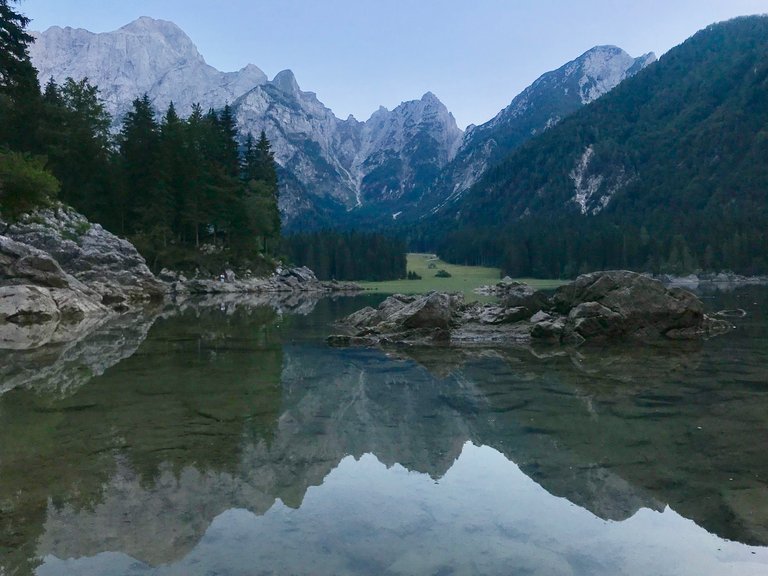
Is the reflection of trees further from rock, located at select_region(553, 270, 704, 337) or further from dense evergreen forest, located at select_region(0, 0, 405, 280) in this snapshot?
dense evergreen forest, located at select_region(0, 0, 405, 280)

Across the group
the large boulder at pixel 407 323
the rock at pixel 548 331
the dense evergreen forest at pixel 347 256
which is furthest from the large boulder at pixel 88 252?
the dense evergreen forest at pixel 347 256

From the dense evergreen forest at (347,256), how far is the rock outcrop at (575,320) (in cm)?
10994

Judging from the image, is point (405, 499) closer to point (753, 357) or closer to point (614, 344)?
point (753, 357)

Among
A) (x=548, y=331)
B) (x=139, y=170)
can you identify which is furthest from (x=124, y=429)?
(x=139, y=170)

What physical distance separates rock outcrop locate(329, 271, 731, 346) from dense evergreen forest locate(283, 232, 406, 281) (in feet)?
361

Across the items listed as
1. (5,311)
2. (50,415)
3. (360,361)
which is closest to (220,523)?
(50,415)

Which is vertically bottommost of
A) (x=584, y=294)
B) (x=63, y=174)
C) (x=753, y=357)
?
(x=753, y=357)

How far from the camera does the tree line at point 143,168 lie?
64.4 meters

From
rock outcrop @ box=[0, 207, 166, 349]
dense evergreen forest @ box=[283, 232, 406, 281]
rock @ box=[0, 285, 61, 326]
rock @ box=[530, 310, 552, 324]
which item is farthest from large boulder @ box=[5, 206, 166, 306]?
dense evergreen forest @ box=[283, 232, 406, 281]

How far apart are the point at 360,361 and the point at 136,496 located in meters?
15.2

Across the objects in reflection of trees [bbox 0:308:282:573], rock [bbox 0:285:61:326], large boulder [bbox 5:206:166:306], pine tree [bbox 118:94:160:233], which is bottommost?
reflection of trees [bbox 0:308:282:573]

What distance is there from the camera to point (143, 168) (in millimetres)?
76688

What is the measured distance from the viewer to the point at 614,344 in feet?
93.2

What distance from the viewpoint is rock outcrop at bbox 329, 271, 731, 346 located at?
30266 mm
